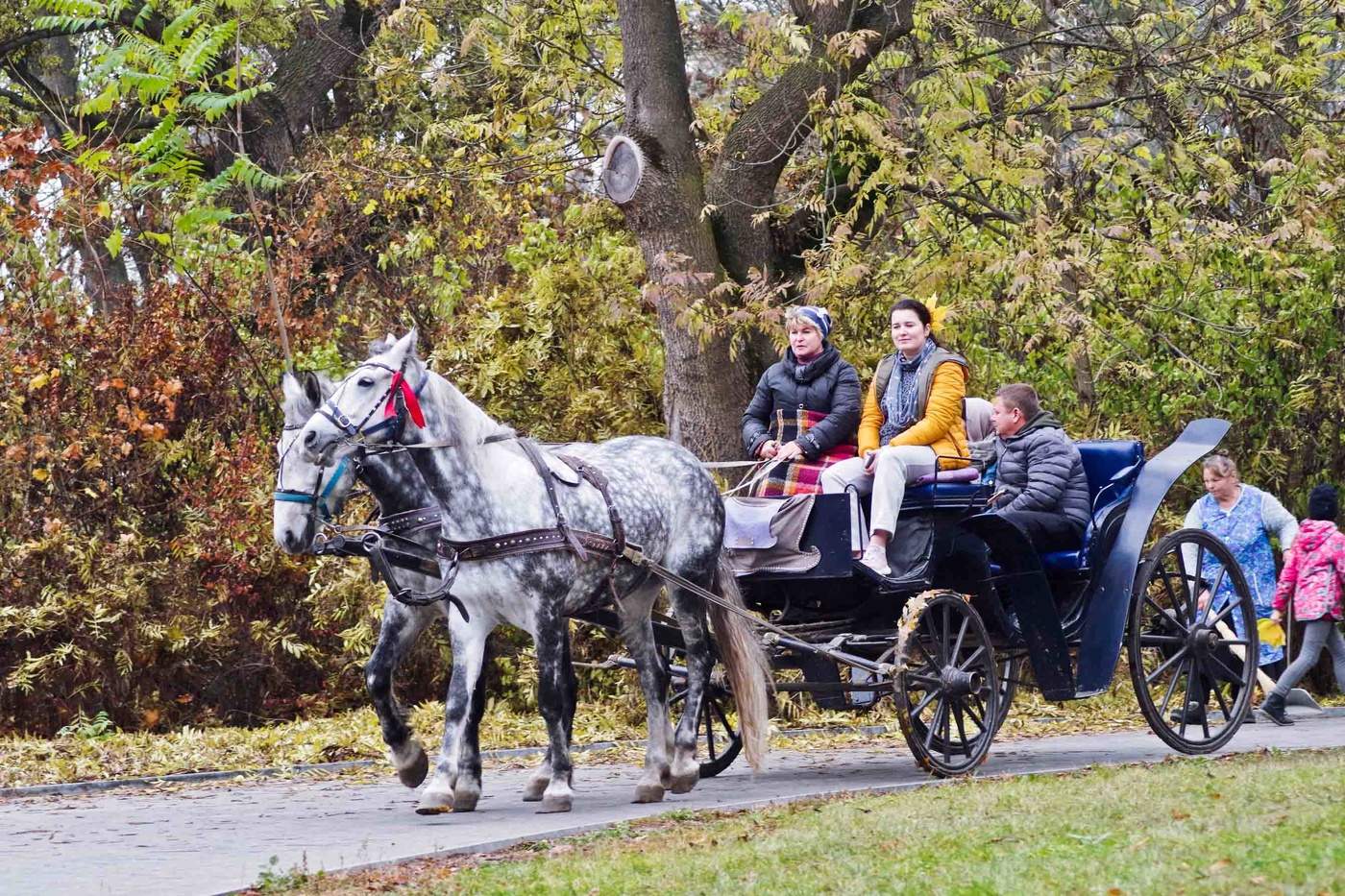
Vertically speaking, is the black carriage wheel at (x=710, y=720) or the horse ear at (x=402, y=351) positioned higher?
the horse ear at (x=402, y=351)

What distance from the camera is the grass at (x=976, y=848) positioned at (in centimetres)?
568

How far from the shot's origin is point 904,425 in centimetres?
995

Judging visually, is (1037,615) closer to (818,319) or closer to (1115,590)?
(1115,590)

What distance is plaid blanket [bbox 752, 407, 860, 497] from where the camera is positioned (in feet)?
33.0

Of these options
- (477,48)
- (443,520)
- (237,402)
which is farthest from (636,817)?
(477,48)

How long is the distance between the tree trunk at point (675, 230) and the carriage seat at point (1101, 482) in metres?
3.39

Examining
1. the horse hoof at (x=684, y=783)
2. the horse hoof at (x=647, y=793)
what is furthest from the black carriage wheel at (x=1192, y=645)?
the horse hoof at (x=647, y=793)

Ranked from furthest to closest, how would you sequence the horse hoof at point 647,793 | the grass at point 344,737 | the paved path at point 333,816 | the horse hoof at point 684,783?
the grass at point 344,737, the horse hoof at point 684,783, the horse hoof at point 647,793, the paved path at point 333,816

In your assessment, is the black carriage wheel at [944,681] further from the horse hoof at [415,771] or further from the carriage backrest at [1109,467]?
the horse hoof at [415,771]

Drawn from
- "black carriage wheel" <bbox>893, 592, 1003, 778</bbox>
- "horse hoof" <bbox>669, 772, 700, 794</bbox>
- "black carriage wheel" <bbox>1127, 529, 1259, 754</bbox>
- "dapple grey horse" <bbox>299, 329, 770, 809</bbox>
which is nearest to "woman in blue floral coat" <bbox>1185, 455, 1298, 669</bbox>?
"black carriage wheel" <bbox>1127, 529, 1259, 754</bbox>

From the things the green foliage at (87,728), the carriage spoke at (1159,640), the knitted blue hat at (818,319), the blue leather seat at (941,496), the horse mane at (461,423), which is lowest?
the carriage spoke at (1159,640)

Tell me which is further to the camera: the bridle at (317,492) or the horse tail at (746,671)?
the horse tail at (746,671)

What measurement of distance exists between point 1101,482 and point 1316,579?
3.62 m

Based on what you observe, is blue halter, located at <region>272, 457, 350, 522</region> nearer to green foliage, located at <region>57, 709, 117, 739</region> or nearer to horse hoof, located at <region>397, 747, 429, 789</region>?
horse hoof, located at <region>397, 747, 429, 789</region>
